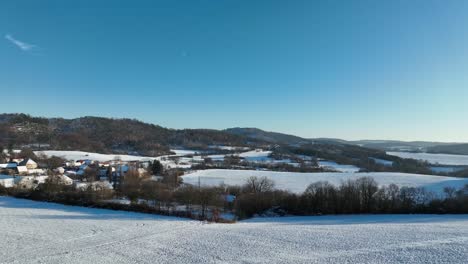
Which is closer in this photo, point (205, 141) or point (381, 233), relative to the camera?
point (381, 233)

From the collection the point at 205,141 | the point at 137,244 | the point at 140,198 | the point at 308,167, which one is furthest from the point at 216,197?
the point at 205,141

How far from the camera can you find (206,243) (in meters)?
17.9

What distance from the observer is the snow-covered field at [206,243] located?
1439cm

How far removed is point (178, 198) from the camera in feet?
120

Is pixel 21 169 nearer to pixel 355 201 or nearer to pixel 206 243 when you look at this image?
pixel 355 201

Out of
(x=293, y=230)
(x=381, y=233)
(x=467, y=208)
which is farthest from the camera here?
(x=467, y=208)

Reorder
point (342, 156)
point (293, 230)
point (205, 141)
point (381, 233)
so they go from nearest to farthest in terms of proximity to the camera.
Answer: point (381, 233) < point (293, 230) < point (342, 156) < point (205, 141)

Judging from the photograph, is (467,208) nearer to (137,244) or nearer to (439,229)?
(439,229)

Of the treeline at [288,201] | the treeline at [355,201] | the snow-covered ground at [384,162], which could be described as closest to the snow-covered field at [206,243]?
the treeline at [288,201]

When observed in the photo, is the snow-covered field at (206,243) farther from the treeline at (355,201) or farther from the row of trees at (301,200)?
the treeline at (355,201)

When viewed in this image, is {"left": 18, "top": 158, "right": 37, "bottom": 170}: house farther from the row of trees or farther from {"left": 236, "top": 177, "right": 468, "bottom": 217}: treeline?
{"left": 236, "top": 177, "right": 468, "bottom": 217}: treeline

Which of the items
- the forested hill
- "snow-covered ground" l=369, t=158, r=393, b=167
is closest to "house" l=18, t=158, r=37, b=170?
the forested hill

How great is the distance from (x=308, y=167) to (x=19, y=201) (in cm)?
7359

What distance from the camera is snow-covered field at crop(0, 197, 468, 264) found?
567 inches
